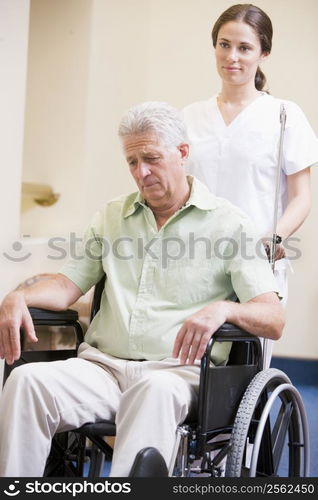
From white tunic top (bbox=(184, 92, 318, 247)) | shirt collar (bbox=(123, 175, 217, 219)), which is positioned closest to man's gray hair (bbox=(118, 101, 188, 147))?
shirt collar (bbox=(123, 175, 217, 219))

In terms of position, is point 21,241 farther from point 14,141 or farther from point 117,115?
point 117,115

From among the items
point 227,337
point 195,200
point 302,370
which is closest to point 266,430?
point 227,337

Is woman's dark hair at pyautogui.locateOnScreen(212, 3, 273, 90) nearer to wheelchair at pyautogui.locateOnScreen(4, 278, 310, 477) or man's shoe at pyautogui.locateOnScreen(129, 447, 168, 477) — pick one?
wheelchair at pyautogui.locateOnScreen(4, 278, 310, 477)

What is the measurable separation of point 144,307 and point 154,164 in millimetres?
372

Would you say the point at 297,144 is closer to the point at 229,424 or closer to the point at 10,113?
the point at 229,424

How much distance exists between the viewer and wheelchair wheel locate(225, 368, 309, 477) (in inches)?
74.5

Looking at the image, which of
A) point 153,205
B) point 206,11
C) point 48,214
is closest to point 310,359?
point 48,214

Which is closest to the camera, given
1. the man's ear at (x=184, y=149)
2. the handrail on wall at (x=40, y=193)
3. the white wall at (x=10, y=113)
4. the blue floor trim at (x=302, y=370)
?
the man's ear at (x=184, y=149)

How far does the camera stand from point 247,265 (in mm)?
2105

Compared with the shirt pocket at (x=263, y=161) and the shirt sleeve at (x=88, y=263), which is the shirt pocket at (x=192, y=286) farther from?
the shirt pocket at (x=263, y=161)

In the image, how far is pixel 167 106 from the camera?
217cm

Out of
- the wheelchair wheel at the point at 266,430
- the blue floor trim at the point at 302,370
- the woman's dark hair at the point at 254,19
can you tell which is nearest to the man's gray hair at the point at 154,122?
the woman's dark hair at the point at 254,19

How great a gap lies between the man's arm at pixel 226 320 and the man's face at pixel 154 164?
373mm

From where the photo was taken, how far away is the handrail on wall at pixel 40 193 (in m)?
3.98
